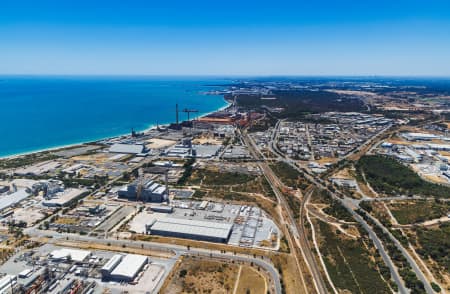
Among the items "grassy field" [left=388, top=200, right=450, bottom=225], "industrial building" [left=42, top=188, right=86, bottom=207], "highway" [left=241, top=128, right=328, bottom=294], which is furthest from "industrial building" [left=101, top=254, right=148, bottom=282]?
"grassy field" [left=388, top=200, right=450, bottom=225]

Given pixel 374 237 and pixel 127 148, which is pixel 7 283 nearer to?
pixel 374 237

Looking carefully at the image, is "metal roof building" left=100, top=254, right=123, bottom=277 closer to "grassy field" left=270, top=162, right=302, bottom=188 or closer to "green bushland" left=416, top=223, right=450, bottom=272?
"grassy field" left=270, top=162, right=302, bottom=188

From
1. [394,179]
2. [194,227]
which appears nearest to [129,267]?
[194,227]

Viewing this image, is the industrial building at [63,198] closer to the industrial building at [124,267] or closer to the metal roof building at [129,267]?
the industrial building at [124,267]

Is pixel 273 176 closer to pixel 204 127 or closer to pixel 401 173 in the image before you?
pixel 401 173

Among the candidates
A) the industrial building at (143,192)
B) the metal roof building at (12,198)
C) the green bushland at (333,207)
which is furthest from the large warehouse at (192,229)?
the metal roof building at (12,198)

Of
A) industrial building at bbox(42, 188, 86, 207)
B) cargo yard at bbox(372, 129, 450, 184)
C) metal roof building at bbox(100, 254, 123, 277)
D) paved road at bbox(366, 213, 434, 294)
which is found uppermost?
cargo yard at bbox(372, 129, 450, 184)
